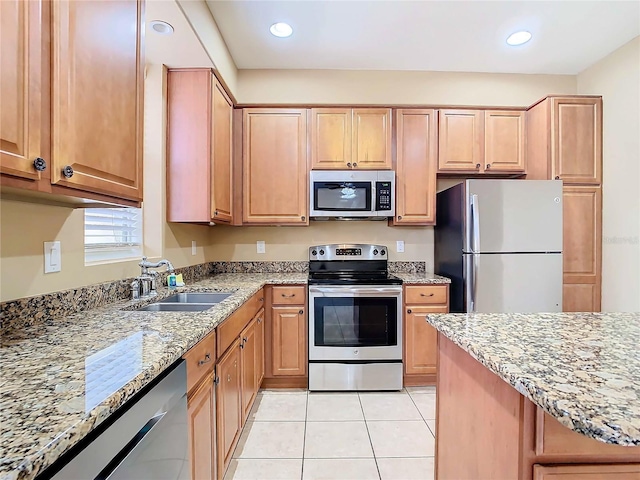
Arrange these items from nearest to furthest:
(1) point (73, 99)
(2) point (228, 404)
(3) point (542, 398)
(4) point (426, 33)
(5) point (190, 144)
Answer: (3) point (542, 398) → (1) point (73, 99) → (2) point (228, 404) → (5) point (190, 144) → (4) point (426, 33)

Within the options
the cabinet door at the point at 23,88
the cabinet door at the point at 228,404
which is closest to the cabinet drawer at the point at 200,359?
the cabinet door at the point at 228,404

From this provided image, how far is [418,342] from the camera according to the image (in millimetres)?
2588

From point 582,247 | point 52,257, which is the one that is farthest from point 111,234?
point 582,247

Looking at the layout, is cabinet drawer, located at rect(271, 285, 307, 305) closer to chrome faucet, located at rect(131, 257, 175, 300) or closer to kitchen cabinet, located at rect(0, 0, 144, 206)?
chrome faucet, located at rect(131, 257, 175, 300)

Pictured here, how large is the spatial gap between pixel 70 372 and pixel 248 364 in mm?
1364

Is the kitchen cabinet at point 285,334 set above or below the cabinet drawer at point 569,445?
below

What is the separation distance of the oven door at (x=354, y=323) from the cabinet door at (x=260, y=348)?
14.9 inches

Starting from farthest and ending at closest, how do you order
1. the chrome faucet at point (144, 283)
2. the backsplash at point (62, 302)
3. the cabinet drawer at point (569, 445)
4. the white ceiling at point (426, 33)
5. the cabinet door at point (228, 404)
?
the white ceiling at point (426, 33)
the chrome faucet at point (144, 283)
the cabinet door at point (228, 404)
the backsplash at point (62, 302)
the cabinet drawer at point (569, 445)

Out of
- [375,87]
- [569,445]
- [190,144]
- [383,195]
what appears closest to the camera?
[569,445]

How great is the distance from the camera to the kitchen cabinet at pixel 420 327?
102 inches

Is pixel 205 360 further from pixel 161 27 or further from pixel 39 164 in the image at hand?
pixel 161 27

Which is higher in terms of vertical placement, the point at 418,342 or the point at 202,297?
the point at 202,297

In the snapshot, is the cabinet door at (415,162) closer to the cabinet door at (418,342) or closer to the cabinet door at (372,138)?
the cabinet door at (372,138)

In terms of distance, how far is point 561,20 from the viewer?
226 cm
